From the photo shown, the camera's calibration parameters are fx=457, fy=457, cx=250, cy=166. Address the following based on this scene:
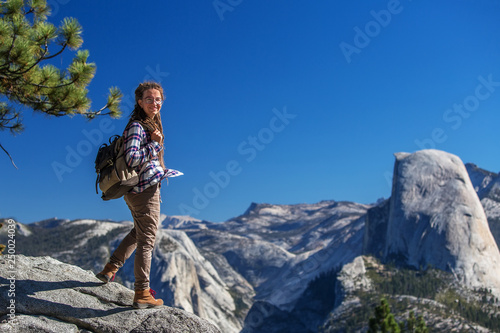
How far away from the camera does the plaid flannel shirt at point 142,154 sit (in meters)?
6.18

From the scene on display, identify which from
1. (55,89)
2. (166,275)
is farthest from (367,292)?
(55,89)

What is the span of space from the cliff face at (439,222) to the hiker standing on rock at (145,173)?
13383cm

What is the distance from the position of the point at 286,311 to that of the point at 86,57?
149618 mm

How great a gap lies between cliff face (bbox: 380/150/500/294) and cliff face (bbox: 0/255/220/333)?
438 ft

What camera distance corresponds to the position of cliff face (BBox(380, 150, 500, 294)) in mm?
129000

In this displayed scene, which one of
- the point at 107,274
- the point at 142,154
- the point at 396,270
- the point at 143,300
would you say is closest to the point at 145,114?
the point at 142,154

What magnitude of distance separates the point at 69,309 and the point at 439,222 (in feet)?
475

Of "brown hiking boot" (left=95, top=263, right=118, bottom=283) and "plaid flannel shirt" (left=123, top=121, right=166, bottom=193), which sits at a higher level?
"plaid flannel shirt" (left=123, top=121, right=166, bottom=193)

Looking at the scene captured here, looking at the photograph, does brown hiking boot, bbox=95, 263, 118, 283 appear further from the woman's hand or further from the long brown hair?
the woman's hand
